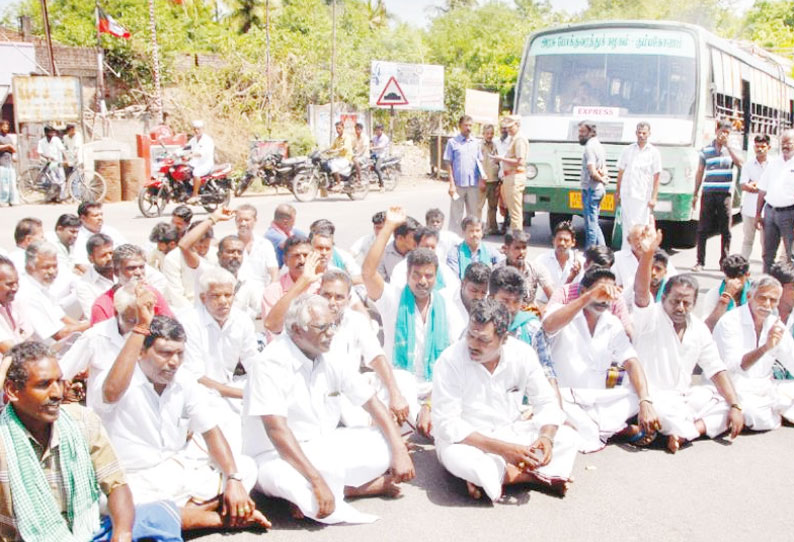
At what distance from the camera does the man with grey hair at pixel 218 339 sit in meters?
4.73

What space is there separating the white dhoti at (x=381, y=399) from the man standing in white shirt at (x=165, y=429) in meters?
0.89

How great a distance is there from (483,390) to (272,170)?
13349 mm

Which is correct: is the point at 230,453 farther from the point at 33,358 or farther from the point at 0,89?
the point at 0,89

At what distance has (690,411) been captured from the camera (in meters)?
4.98

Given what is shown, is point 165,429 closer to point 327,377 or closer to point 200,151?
point 327,377

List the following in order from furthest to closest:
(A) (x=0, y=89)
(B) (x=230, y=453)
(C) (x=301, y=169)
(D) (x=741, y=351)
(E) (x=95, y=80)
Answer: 1. (E) (x=95, y=80)
2. (A) (x=0, y=89)
3. (C) (x=301, y=169)
4. (D) (x=741, y=351)
5. (B) (x=230, y=453)

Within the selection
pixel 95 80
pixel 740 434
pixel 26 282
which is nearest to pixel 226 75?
pixel 95 80

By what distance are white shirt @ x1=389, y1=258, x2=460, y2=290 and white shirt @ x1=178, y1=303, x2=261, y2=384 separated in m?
1.20

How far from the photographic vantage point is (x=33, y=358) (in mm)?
3016

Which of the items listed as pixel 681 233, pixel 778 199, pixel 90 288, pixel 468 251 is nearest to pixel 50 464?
pixel 90 288

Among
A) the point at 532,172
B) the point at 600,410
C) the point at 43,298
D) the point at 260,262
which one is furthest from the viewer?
the point at 532,172

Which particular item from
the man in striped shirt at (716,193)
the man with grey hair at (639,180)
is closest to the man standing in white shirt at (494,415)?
the man with grey hair at (639,180)

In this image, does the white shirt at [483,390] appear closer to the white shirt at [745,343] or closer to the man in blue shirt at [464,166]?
the white shirt at [745,343]

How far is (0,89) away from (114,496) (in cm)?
2197
